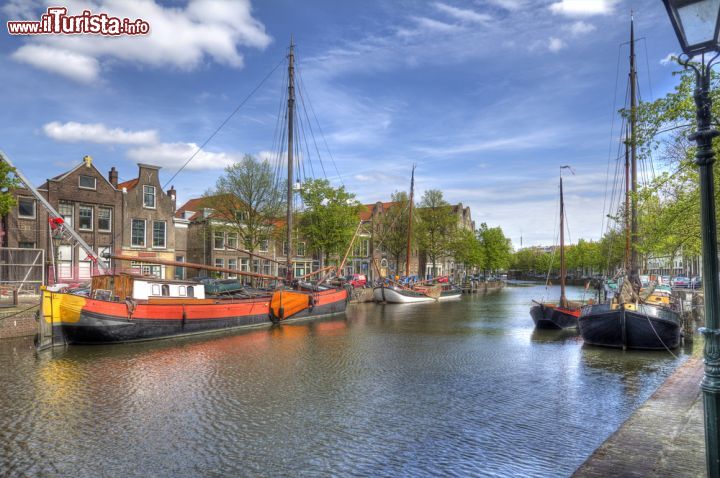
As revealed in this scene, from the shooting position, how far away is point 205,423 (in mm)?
10953

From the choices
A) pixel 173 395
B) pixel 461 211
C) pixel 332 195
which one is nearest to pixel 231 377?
pixel 173 395

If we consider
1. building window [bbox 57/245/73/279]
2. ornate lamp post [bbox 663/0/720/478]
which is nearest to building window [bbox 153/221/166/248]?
building window [bbox 57/245/73/279]

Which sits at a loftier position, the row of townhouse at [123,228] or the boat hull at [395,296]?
the row of townhouse at [123,228]

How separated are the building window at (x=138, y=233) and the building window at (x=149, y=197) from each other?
1424mm

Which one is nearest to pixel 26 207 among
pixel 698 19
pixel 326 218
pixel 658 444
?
pixel 326 218

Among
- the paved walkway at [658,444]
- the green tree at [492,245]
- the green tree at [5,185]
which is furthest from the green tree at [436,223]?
the paved walkway at [658,444]

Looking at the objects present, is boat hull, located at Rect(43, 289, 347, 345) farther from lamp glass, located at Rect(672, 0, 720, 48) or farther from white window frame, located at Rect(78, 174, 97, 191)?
lamp glass, located at Rect(672, 0, 720, 48)

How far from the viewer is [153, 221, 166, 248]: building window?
42.1 meters

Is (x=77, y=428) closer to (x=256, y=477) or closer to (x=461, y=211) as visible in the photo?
(x=256, y=477)

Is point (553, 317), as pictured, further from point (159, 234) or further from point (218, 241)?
point (159, 234)

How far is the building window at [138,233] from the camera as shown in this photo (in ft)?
133

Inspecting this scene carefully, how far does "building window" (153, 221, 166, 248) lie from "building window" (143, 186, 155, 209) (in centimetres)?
155

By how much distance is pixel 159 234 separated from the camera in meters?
42.5

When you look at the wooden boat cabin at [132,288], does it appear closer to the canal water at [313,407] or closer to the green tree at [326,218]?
the canal water at [313,407]
